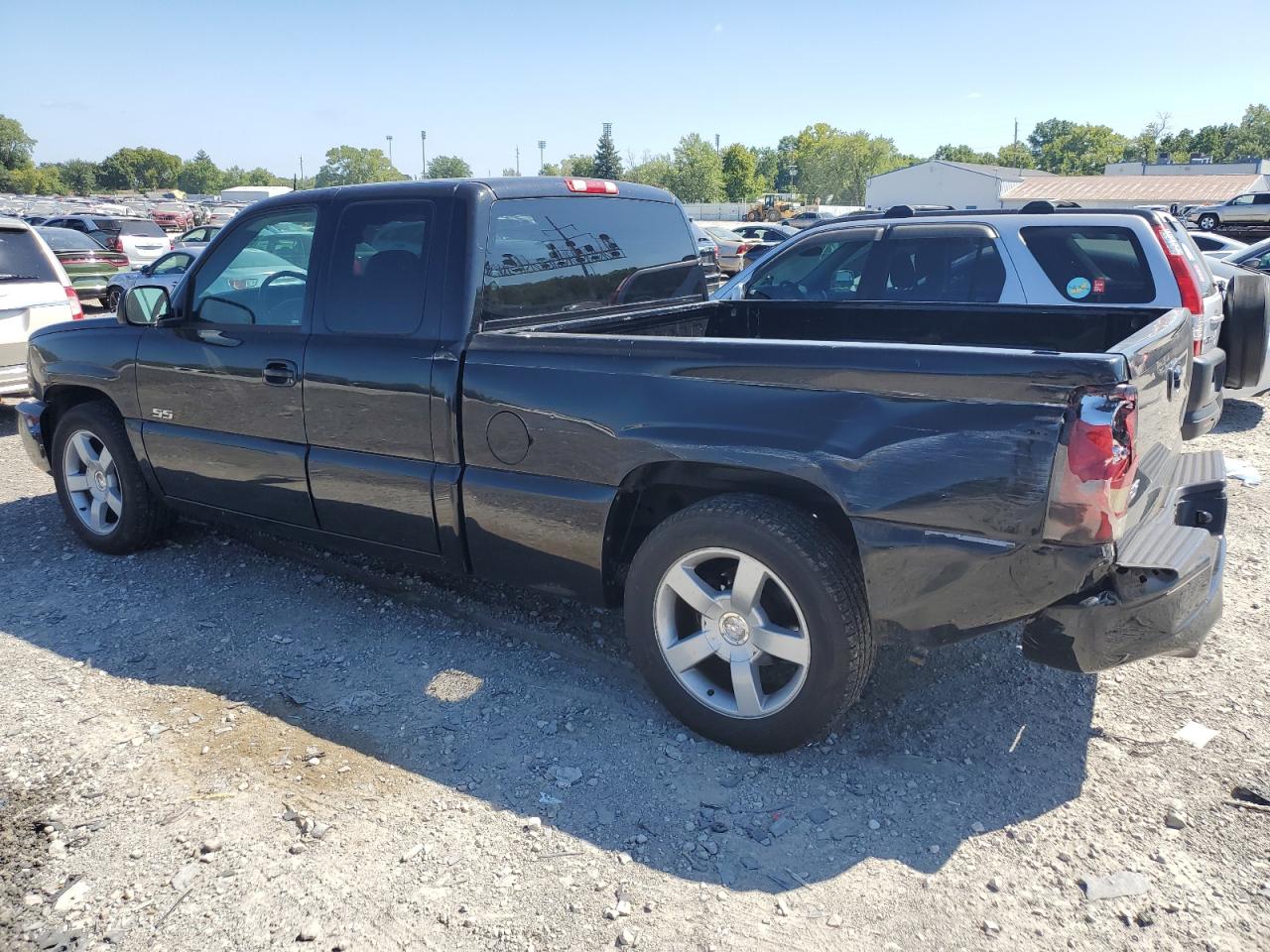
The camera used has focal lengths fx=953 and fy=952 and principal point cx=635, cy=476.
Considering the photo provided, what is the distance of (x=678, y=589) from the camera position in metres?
3.30

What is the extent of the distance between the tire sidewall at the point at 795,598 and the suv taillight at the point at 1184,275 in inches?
177

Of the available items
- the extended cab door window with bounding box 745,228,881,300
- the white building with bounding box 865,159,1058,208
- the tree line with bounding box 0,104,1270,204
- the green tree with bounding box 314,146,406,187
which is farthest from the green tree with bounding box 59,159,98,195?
the extended cab door window with bounding box 745,228,881,300

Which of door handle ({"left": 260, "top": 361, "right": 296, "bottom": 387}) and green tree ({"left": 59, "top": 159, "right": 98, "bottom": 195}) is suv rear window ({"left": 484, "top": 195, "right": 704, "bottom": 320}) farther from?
green tree ({"left": 59, "top": 159, "right": 98, "bottom": 195})

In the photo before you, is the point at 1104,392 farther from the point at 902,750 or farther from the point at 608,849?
the point at 608,849

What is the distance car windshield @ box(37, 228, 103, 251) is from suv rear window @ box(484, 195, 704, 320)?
50.5 feet

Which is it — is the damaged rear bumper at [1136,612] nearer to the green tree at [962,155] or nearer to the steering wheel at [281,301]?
the steering wheel at [281,301]

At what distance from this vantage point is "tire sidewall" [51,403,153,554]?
5047 millimetres

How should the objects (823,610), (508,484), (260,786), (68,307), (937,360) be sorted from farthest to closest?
(68,307) < (508,484) < (260,786) < (823,610) < (937,360)

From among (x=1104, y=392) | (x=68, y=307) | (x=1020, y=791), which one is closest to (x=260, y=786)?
(x=1020, y=791)

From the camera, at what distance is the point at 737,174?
104 meters

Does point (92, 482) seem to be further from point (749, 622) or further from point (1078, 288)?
point (1078, 288)

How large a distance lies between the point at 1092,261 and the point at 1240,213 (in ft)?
122

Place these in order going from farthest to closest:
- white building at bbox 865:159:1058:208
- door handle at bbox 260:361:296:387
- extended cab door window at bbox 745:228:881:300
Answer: white building at bbox 865:159:1058:208
extended cab door window at bbox 745:228:881:300
door handle at bbox 260:361:296:387

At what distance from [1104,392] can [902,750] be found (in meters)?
1.48
